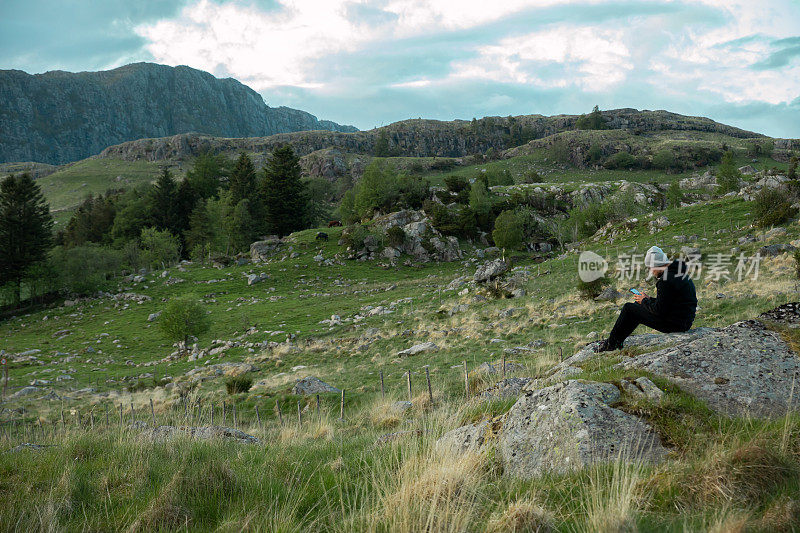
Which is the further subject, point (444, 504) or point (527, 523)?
point (444, 504)

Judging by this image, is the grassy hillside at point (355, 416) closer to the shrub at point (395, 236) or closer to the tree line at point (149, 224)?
the shrub at point (395, 236)

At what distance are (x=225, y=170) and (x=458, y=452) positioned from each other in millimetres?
85114

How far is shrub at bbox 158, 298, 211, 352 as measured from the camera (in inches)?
998

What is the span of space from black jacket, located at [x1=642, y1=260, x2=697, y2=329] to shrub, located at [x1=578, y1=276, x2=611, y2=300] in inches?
670

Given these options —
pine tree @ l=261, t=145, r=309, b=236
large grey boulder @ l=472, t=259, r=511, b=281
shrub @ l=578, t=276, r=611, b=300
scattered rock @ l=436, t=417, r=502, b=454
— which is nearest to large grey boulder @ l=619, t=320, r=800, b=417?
scattered rock @ l=436, t=417, r=502, b=454

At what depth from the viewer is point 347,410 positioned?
12.0 metres

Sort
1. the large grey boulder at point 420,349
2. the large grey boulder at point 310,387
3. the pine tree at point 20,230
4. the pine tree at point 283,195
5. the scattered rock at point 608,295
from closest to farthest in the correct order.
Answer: the large grey boulder at point 310,387
the large grey boulder at point 420,349
the scattered rock at point 608,295
the pine tree at point 20,230
the pine tree at point 283,195

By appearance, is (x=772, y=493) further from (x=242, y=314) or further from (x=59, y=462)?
(x=242, y=314)

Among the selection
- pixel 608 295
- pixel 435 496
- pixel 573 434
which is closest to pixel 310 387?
pixel 573 434

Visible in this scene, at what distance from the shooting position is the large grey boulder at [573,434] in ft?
→ 11.0

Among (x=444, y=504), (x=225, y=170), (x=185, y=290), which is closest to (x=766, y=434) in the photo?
(x=444, y=504)

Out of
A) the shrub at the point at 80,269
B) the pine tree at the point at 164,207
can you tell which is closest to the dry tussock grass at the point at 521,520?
the shrub at the point at 80,269

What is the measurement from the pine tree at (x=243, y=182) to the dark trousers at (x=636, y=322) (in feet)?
207

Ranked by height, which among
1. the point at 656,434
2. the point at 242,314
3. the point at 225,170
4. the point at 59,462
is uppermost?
the point at 225,170
